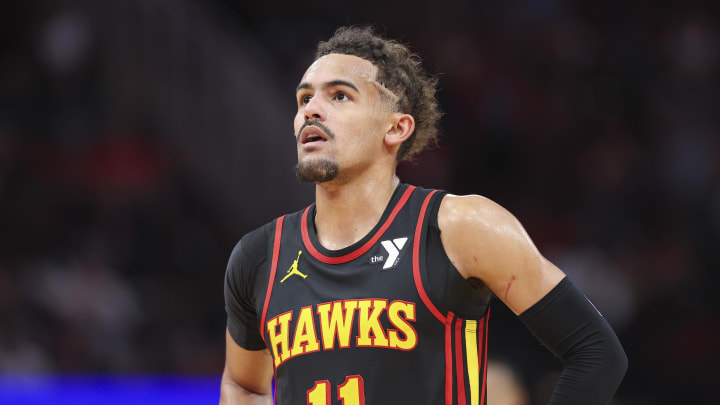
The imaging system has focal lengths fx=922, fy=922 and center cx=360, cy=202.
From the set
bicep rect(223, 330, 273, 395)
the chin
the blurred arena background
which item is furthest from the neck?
the blurred arena background

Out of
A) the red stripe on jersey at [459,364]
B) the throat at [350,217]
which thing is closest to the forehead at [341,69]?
the throat at [350,217]

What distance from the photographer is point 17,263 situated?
9.15 meters

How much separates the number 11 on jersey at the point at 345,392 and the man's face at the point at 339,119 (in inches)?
30.5

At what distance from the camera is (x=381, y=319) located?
10.7 ft

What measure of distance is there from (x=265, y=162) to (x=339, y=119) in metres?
5.71

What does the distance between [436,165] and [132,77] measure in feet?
11.0

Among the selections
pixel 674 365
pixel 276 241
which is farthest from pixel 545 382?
pixel 276 241

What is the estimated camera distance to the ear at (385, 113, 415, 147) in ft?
12.4

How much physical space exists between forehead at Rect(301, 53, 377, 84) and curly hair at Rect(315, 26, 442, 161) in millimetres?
42

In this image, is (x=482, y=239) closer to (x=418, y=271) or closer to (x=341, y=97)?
(x=418, y=271)

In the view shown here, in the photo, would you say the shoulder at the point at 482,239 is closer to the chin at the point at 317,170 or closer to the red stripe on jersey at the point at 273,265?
the chin at the point at 317,170

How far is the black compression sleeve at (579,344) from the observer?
121 inches

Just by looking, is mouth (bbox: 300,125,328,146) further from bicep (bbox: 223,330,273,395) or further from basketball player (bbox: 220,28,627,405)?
bicep (bbox: 223,330,273,395)

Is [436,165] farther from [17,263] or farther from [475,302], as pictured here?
[475,302]
